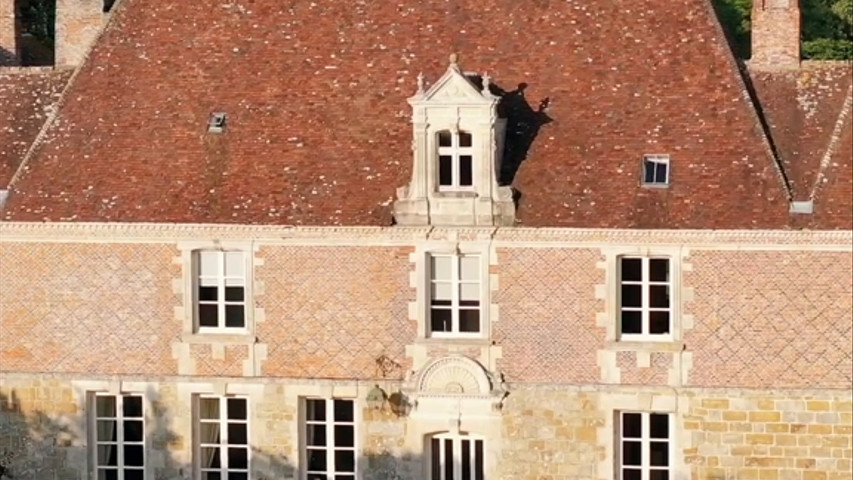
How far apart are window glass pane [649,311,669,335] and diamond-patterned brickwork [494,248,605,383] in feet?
2.86

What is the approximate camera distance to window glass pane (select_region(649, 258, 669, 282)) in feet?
132

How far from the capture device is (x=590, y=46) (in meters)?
42.3

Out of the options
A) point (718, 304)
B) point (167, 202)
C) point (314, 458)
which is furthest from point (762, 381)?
point (167, 202)

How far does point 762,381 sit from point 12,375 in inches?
523

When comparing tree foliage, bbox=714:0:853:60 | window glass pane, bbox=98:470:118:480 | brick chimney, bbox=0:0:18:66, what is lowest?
Result: window glass pane, bbox=98:470:118:480

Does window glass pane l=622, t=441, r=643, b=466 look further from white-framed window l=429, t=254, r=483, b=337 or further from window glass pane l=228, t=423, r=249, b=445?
window glass pane l=228, t=423, r=249, b=445

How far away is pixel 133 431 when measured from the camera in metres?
42.3

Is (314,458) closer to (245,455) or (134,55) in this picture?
(245,455)

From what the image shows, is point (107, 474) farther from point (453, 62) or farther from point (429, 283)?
point (453, 62)

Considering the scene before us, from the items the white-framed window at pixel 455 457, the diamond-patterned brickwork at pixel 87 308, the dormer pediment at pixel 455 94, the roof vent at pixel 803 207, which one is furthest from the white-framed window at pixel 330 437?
the roof vent at pixel 803 207

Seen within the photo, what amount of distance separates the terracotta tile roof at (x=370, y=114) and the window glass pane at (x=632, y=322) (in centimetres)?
155

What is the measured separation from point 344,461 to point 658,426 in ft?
18.2

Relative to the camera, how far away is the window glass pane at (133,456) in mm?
42281

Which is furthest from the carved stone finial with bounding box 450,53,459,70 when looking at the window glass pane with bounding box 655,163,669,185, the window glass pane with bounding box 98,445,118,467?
the window glass pane with bounding box 98,445,118,467
